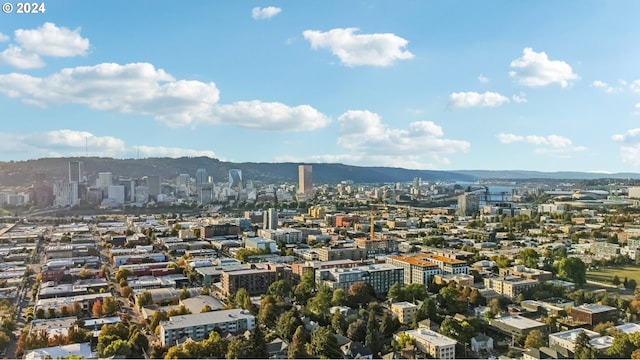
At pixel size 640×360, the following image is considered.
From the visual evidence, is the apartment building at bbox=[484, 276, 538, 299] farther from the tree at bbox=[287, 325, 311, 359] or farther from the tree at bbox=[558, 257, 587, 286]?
the tree at bbox=[287, 325, 311, 359]

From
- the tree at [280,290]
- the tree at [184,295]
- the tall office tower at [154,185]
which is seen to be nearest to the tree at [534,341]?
the tree at [280,290]

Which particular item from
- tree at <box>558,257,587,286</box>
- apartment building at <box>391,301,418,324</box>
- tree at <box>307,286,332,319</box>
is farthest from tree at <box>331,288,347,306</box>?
tree at <box>558,257,587,286</box>

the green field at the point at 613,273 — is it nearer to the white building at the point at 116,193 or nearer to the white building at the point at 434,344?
the white building at the point at 434,344

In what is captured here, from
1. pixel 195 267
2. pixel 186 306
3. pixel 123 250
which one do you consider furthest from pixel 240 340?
pixel 123 250

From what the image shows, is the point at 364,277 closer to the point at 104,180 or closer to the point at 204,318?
the point at 204,318

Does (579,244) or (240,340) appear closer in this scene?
(240,340)

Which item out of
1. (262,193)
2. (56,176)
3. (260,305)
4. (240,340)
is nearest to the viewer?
(240,340)

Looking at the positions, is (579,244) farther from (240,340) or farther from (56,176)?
(56,176)
